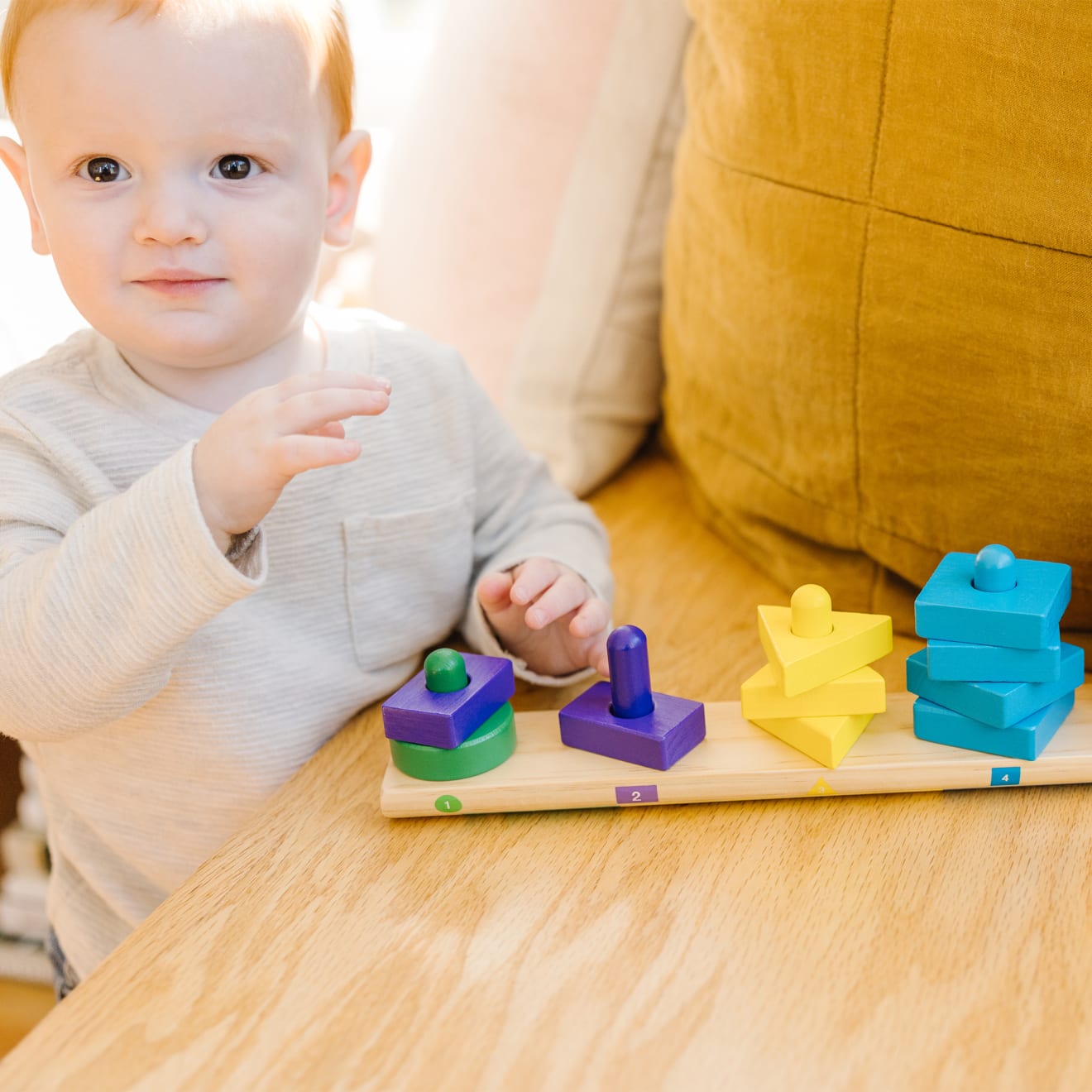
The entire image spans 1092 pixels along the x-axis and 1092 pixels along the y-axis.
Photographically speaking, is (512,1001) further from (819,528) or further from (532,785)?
(819,528)

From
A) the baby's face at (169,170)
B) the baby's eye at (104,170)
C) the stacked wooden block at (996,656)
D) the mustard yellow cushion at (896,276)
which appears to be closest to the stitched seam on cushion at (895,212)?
the mustard yellow cushion at (896,276)

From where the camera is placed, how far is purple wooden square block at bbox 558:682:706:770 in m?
0.59

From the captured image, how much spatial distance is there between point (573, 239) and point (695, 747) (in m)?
0.53

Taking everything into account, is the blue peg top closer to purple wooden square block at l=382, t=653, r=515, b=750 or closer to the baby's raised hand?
purple wooden square block at l=382, t=653, r=515, b=750

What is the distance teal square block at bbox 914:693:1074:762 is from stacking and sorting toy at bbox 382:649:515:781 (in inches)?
8.5

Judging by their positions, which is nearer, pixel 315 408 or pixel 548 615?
pixel 315 408

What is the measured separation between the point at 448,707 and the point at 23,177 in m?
0.41

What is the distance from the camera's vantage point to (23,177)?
0.68 m

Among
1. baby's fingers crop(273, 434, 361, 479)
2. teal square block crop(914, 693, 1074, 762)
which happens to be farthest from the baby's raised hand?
teal square block crop(914, 693, 1074, 762)

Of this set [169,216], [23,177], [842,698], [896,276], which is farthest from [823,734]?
[23,177]

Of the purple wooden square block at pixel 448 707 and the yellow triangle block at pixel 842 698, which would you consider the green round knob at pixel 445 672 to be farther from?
the yellow triangle block at pixel 842 698

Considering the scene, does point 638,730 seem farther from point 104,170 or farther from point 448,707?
point 104,170

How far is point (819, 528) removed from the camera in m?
0.80

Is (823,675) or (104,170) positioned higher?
(104,170)
